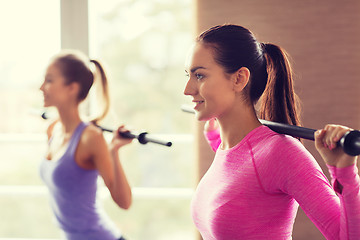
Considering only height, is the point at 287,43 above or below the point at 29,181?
above

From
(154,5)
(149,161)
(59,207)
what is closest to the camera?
(59,207)

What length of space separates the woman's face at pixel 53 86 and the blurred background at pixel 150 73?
0.25m

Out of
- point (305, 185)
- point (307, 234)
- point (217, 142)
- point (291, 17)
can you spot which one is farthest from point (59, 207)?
point (291, 17)

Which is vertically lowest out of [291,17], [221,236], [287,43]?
[221,236]

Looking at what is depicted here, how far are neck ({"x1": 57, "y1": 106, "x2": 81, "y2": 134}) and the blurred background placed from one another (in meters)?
0.18

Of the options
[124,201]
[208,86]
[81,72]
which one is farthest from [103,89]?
[208,86]

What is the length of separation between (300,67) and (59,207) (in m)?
1.07

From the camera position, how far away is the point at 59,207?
1.17 m

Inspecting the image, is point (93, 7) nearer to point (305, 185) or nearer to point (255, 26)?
point (255, 26)

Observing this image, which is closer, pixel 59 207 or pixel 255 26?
pixel 59 207

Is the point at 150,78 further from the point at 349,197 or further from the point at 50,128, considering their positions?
the point at 349,197

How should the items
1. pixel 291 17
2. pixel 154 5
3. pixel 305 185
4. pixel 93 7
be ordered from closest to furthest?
pixel 305 185, pixel 291 17, pixel 93 7, pixel 154 5

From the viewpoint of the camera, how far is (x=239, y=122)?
899 mm

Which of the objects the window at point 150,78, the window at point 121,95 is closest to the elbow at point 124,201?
the window at point 121,95
